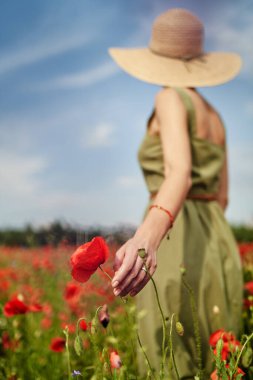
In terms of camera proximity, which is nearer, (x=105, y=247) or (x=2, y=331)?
(x=105, y=247)

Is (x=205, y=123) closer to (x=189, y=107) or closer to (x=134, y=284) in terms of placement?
(x=189, y=107)

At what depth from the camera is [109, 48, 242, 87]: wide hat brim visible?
2.72 metres

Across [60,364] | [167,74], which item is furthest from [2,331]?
[167,74]

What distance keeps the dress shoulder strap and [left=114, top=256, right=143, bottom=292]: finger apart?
1123 millimetres

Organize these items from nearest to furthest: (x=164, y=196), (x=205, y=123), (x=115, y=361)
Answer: (x=115, y=361)
(x=164, y=196)
(x=205, y=123)

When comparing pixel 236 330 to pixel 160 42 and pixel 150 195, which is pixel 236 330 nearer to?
pixel 150 195

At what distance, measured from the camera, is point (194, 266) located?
2551mm

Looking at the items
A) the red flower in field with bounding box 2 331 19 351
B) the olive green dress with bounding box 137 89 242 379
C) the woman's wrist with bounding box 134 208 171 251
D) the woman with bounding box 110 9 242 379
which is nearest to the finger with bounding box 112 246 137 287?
the woman's wrist with bounding box 134 208 171 251

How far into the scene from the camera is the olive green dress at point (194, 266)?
247 cm

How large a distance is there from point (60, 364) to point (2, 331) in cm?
81

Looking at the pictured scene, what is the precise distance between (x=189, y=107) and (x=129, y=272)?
3.88 feet

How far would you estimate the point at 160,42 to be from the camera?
9.23 ft

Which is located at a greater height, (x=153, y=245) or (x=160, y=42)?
(x=160, y=42)

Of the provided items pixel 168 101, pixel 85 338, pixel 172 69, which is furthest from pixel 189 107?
pixel 85 338
